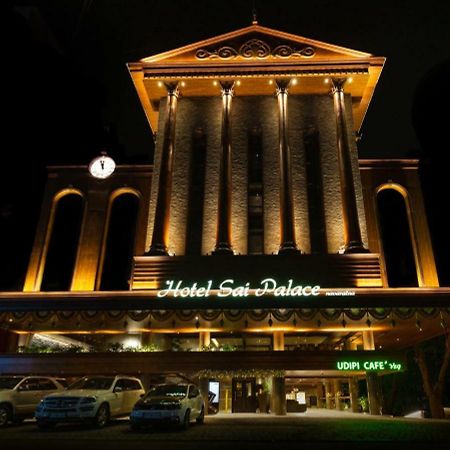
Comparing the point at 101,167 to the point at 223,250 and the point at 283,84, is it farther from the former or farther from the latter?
the point at 283,84

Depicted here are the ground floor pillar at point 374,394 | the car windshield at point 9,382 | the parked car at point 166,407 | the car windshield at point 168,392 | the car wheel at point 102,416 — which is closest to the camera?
the parked car at point 166,407

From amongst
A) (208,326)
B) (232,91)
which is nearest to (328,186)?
(232,91)

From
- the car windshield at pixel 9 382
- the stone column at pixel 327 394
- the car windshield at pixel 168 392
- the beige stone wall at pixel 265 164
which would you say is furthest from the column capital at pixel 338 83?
the car windshield at pixel 9 382

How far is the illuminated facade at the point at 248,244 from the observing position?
22.4 metres

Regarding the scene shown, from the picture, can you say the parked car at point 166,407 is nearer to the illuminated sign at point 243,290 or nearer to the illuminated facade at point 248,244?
the illuminated facade at point 248,244

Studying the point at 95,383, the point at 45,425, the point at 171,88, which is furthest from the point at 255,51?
the point at 45,425

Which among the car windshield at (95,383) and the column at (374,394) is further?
the column at (374,394)

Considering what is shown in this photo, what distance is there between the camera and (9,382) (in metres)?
16.6

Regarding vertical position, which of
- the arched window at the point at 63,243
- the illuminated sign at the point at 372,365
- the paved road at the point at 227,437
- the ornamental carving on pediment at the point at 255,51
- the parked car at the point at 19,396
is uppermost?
the ornamental carving on pediment at the point at 255,51

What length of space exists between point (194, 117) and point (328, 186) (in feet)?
34.6

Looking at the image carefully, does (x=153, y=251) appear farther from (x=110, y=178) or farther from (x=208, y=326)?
(x=110, y=178)

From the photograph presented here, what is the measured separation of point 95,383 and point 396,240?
898 inches

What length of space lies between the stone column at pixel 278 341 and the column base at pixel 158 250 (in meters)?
7.83

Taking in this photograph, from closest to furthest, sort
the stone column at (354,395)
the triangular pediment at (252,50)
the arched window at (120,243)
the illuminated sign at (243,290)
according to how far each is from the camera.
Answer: the illuminated sign at (243,290)
the stone column at (354,395)
the triangular pediment at (252,50)
the arched window at (120,243)
